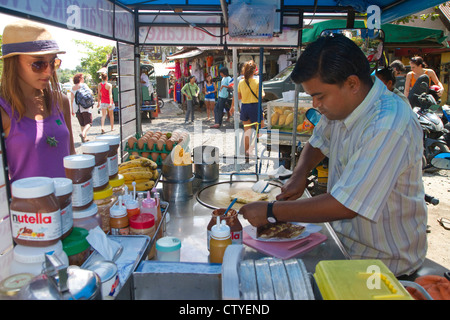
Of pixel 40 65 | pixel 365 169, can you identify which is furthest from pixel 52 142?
pixel 365 169

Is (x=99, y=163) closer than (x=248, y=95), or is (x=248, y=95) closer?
(x=99, y=163)

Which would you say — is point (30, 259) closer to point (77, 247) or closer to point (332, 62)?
point (77, 247)

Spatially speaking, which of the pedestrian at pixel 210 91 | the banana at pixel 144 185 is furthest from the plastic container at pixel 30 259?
the pedestrian at pixel 210 91

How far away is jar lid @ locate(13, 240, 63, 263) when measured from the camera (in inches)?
39.5

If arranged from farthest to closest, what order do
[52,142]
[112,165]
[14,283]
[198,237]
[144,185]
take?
[144,185] < [52,142] < [198,237] < [112,165] < [14,283]

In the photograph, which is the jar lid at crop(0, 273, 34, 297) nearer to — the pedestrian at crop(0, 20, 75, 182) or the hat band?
the pedestrian at crop(0, 20, 75, 182)

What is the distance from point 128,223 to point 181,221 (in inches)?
24.5

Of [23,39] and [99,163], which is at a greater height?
[23,39]

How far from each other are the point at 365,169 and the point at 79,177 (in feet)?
3.78

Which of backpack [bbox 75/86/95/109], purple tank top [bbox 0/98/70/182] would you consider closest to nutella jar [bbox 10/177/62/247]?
purple tank top [bbox 0/98/70/182]

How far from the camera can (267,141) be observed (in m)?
5.34

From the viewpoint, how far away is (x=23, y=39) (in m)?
1.72

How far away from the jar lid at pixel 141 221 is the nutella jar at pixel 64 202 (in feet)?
1.17
